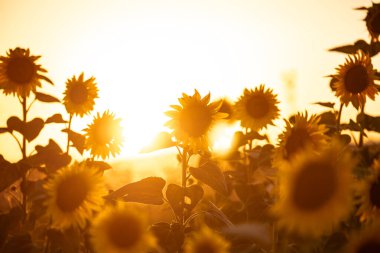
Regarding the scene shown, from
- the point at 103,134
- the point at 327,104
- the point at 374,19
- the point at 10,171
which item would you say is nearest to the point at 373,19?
the point at 374,19

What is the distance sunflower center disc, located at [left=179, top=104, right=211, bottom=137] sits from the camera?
116 inches

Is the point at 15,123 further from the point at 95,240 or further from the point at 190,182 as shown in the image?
the point at 190,182

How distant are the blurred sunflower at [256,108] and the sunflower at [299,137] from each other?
2.53 meters

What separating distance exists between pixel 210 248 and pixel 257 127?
3.22m

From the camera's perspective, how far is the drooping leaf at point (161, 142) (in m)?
2.76

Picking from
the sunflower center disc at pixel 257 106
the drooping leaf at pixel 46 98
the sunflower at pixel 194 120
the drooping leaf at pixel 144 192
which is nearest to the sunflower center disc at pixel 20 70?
the drooping leaf at pixel 46 98

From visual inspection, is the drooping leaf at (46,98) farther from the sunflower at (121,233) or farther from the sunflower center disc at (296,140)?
the sunflower center disc at (296,140)

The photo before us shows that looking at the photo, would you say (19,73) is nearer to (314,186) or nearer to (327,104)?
(327,104)

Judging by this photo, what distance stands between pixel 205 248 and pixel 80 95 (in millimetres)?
2666

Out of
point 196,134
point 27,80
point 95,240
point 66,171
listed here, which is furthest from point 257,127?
point 95,240

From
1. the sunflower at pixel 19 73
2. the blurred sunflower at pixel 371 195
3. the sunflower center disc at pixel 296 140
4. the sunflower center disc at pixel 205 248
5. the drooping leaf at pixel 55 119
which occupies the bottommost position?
the sunflower center disc at pixel 205 248

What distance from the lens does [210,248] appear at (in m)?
1.85

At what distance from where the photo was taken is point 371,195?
1917 millimetres

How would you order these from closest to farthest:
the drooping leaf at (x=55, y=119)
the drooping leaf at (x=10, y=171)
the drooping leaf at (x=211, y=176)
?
the drooping leaf at (x=211, y=176), the drooping leaf at (x=10, y=171), the drooping leaf at (x=55, y=119)
